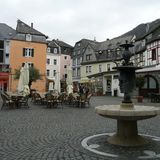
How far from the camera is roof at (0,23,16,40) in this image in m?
48.6

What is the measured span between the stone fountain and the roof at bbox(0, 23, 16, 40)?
4316 centimetres

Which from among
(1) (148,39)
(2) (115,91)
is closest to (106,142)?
(1) (148,39)

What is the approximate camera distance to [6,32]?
5000cm

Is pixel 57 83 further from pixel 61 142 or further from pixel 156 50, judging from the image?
pixel 61 142

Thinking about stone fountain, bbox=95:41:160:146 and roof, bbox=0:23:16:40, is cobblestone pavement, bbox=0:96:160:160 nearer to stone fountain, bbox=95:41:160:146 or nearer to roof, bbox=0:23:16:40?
stone fountain, bbox=95:41:160:146

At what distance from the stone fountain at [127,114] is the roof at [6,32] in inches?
1699

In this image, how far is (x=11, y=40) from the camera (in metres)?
48.4

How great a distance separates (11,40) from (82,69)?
775 inches

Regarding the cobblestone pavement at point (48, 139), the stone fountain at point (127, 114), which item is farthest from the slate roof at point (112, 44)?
the stone fountain at point (127, 114)

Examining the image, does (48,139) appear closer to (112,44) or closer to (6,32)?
(6,32)

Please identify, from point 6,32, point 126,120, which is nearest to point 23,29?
point 6,32

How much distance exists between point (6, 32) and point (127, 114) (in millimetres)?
46268

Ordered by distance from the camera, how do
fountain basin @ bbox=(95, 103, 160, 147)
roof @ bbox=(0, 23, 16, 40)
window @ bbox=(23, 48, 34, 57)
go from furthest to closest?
1. window @ bbox=(23, 48, 34, 57)
2. roof @ bbox=(0, 23, 16, 40)
3. fountain basin @ bbox=(95, 103, 160, 147)

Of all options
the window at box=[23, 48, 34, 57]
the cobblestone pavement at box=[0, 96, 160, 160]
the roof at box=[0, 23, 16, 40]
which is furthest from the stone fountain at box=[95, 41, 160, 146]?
the roof at box=[0, 23, 16, 40]
